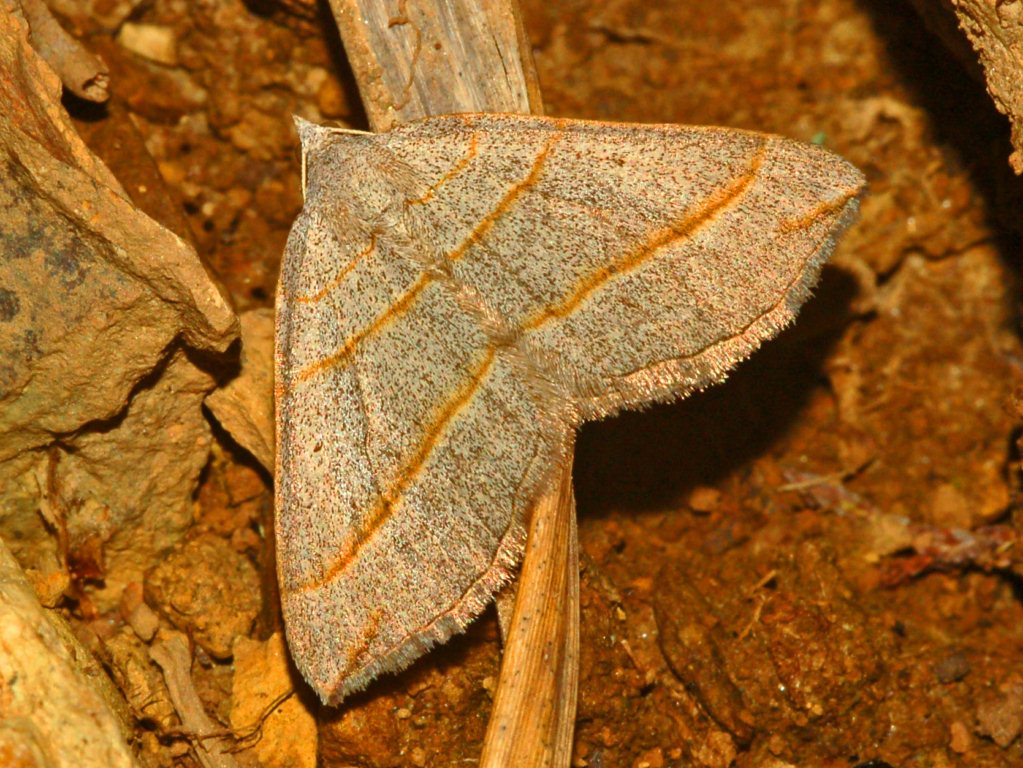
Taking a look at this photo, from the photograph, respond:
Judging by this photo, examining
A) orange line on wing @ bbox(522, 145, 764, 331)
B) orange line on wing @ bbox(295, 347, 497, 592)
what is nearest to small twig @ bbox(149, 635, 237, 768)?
orange line on wing @ bbox(295, 347, 497, 592)

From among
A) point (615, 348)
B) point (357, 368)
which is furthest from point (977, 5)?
point (357, 368)

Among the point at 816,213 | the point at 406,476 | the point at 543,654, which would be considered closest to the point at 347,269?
the point at 406,476

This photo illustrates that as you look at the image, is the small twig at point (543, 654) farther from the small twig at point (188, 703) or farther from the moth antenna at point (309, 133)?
the moth antenna at point (309, 133)

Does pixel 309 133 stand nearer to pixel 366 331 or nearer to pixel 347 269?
pixel 347 269

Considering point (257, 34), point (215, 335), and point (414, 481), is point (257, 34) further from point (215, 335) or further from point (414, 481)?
point (414, 481)

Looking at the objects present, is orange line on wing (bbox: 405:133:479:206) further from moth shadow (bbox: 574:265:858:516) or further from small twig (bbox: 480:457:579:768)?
moth shadow (bbox: 574:265:858:516)

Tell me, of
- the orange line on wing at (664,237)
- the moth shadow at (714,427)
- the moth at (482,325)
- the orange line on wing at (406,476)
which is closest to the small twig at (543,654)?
the moth at (482,325)
